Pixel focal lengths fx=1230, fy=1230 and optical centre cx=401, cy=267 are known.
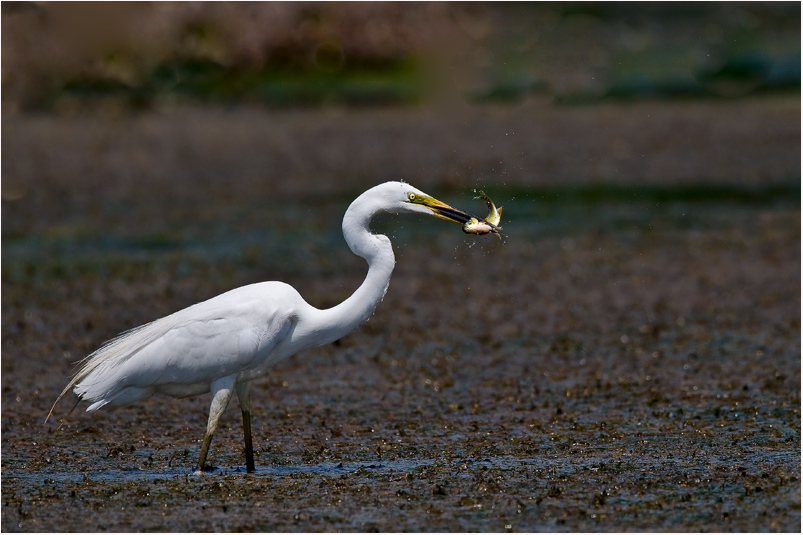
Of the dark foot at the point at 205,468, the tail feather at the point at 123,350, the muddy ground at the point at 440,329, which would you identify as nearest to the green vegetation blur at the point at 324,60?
the muddy ground at the point at 440,329

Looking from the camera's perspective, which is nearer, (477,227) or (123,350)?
(477,227)

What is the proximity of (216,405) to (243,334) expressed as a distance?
395mm

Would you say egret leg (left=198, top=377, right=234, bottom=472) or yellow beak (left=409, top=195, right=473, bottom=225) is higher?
yellow beak (left=409, top=195, right=473, bottom=225)

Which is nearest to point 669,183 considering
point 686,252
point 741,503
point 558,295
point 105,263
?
point 686,252

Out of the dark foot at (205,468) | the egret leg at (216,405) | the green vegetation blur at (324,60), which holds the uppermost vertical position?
the green vegetation blur at (324,60)

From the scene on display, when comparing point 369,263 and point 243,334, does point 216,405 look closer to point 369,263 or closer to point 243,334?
point 243,334

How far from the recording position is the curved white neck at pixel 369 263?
6047 millimetres

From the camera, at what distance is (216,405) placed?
20.2 feet

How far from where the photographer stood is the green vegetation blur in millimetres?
23719

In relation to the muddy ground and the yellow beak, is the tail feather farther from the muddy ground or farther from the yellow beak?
the yellow beak

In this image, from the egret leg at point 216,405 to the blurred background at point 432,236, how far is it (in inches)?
13.1

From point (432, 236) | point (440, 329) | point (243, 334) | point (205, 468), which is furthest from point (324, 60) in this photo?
point (243, 334)

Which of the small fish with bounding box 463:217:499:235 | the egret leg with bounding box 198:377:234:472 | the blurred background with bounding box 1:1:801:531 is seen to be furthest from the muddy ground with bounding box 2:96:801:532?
the small fish with bounding box 463:217:499:235

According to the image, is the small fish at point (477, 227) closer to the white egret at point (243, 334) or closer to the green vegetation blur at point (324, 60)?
the white egret at point (243, 334)
